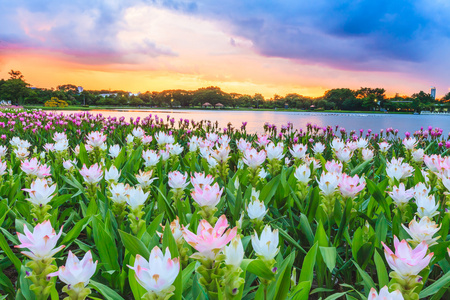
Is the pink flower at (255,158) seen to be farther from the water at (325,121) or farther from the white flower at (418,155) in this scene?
the water at (325,121)

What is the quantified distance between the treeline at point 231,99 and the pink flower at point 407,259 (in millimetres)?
61328

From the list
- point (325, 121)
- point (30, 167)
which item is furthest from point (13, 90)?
point (30, 167)

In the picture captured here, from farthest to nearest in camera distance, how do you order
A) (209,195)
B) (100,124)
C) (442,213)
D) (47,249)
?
(100,124) < (442,213) < (209,195) < (47,249)

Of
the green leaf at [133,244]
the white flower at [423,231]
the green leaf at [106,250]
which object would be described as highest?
the white flower at [423,231]

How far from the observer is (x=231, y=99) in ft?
270

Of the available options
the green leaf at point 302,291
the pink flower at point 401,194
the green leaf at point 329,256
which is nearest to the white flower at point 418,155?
the pink flower at point 401,194

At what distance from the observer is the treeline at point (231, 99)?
58812mm

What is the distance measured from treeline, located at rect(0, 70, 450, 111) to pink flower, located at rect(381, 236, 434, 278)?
Result: 61.3 m

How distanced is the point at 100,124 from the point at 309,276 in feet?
23.4

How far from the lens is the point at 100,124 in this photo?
7.39 metres

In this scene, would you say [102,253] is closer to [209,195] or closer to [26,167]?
[209,195]

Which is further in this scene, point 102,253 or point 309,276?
point 102,253

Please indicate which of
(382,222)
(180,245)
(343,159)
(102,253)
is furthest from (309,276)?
(343,159)

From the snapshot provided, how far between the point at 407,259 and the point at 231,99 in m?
82.7
